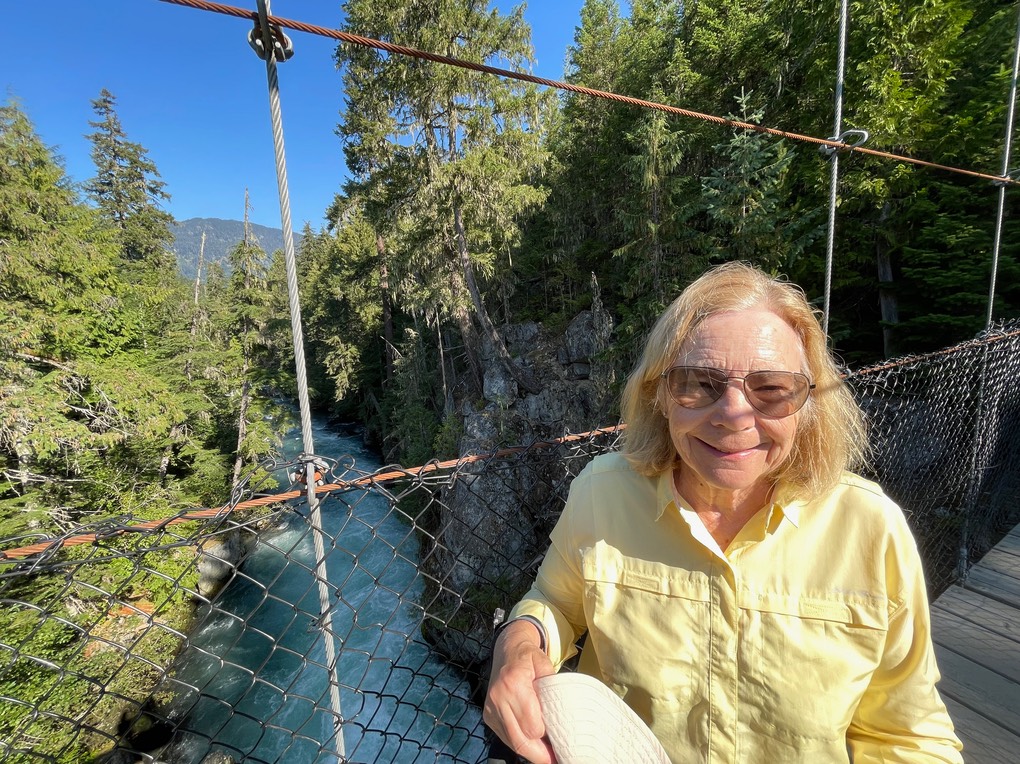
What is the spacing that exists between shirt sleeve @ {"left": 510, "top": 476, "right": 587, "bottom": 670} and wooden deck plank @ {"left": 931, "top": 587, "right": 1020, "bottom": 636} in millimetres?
2243

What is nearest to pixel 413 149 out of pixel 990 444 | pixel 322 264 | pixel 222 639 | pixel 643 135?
pixel 643 135

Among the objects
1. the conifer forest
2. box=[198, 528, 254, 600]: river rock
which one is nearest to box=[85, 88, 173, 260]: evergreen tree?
the conifer forest

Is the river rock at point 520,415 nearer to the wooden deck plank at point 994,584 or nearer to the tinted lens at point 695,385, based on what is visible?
the wooden deck plank at point 994,584

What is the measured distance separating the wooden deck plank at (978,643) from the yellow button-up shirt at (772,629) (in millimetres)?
1542

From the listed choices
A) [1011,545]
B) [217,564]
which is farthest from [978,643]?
[217,564]

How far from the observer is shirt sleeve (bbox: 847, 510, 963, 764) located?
36.3 inches

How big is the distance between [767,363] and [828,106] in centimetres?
1033

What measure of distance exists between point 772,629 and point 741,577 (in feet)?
0.38

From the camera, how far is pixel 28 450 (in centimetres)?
761

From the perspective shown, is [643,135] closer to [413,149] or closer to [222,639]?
[413,149]

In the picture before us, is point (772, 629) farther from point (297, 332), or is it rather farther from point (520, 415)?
point (520, 415)

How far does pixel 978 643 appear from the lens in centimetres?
201

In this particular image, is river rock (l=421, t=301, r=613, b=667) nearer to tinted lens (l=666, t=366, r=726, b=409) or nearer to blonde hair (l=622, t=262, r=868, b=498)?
blonde hair (l=622, t=262, r=868, b=498)

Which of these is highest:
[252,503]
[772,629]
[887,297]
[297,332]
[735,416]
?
[887,297]
